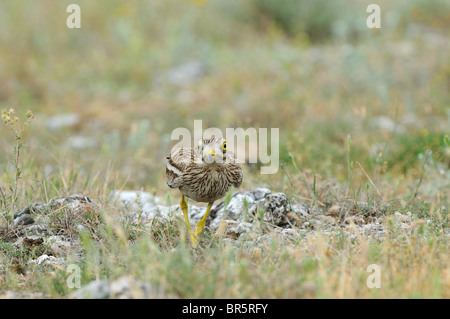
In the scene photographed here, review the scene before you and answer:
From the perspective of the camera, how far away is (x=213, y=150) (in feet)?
14.4

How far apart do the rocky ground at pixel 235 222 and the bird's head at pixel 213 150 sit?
39 centimetres

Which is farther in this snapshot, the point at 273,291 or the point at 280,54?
the point at 280,54

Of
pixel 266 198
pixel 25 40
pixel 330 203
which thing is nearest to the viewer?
pixel 266 198

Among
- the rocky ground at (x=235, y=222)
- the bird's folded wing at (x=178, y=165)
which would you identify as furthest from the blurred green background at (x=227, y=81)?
the bird's folded wing at (x=178, y=165)

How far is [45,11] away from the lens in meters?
12.8

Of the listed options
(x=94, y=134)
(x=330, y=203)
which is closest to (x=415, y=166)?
(x=330, y=203)

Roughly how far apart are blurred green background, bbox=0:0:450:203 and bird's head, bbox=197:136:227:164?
125 centimetres

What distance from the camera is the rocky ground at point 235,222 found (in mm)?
4223

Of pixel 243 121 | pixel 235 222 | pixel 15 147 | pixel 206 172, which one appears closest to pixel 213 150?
pixel 206 172

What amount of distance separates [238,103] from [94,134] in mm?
2372

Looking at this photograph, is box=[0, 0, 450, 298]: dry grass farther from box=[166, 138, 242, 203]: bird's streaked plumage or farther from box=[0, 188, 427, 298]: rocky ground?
box=[166, 138, 242, 203]: bird's streaked plumage

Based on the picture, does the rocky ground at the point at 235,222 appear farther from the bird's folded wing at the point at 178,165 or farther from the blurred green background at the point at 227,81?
the blurred green background at the point at 227,81

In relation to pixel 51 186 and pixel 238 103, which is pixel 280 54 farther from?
pixel 51 186

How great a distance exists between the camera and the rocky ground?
4223 mm
